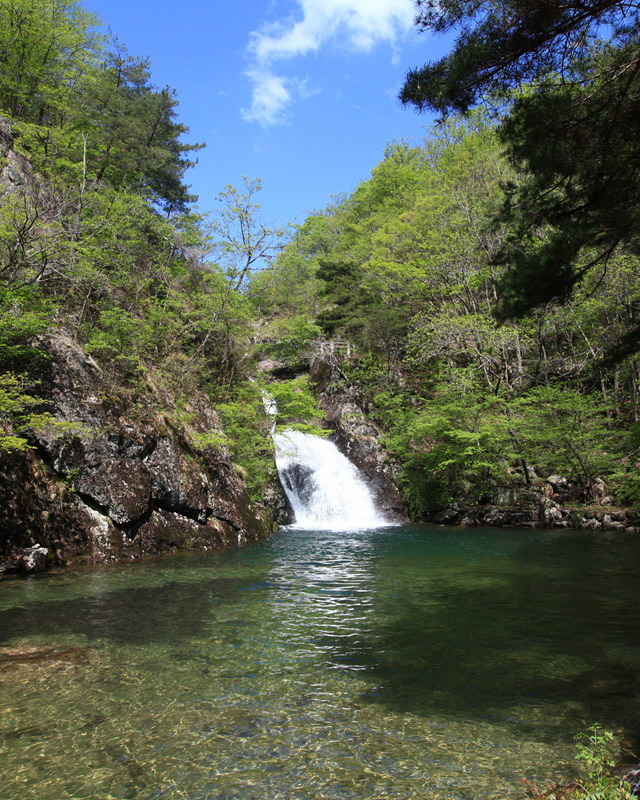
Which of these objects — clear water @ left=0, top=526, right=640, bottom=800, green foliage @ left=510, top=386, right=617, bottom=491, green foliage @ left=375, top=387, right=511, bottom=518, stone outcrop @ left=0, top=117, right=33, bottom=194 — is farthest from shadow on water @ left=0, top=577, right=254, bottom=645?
green foliage @ left=510, top=386, right=617, bottom=491

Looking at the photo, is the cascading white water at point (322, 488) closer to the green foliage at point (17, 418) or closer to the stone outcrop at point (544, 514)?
the stone outcrop at point (544, 514)

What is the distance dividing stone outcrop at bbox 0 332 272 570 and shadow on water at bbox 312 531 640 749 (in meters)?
6.39

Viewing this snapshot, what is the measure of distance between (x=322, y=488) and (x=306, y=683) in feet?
54.7

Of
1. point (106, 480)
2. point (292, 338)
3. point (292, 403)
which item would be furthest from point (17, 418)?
point (292, 338)

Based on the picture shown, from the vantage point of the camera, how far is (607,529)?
1738 centimetres

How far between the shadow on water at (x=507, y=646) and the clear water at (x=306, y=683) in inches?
1.2

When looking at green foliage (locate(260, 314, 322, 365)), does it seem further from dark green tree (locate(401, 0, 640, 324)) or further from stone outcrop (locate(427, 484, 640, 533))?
dark green tree (locate(401, 0, 640, 324))

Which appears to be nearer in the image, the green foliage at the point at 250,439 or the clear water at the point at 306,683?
the clear water at the point at 306,683

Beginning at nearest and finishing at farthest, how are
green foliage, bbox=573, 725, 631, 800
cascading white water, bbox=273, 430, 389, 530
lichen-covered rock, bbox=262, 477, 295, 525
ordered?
1. green foliage, bbox=573, 725, 631, 800
2. lichen-covered rock, bbox=262, 477, 295, 525
3. cascading white water, bbox=273, 430, 389, 530

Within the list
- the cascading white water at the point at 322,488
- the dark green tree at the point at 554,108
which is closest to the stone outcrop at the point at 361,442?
the cascading white water at the point at 322,488

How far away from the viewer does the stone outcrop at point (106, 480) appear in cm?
1091

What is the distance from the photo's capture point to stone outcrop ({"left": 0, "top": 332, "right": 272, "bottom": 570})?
35.8 ft

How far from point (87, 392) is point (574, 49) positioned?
1256cm

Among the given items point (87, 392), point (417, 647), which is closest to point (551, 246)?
point (417, 647)
